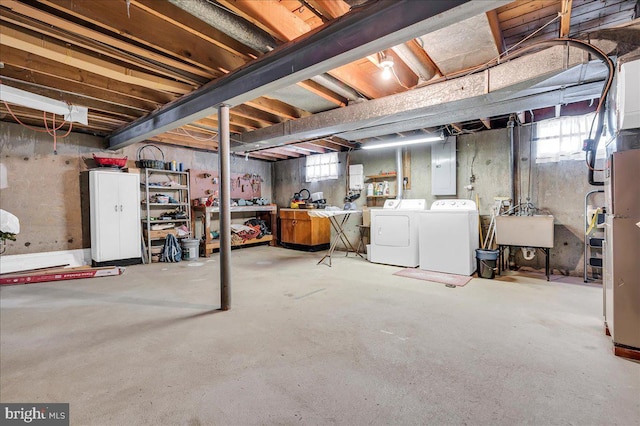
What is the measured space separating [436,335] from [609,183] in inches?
68.8

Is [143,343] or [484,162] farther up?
[484,162]

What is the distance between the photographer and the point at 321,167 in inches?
276

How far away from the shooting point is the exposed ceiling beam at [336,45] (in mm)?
1599

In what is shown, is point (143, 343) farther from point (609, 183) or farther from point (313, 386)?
point (609, 183)

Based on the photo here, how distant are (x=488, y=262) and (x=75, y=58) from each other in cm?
524

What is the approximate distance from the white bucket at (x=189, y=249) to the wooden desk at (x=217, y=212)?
0.35m

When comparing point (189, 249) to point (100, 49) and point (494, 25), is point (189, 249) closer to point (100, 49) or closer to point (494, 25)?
point (100, 49)

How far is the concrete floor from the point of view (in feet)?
4.78

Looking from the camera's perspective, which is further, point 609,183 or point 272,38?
point 272,38

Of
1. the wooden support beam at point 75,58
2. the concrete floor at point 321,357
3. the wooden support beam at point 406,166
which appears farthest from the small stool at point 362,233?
the wooden support beam at point 75,58

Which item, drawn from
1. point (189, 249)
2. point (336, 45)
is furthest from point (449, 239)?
point (189, 249)

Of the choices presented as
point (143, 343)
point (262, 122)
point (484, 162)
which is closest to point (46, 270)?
point (143, 343)

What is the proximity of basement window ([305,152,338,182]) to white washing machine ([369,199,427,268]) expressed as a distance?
2.07 meters

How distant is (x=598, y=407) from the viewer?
1.45 meters
